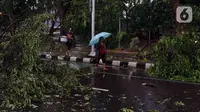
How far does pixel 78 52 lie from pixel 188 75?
9.38 m

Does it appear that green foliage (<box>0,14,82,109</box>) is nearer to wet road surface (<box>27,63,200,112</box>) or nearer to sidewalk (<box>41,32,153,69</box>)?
wet road surface (<box>27,63,200,112</box>)

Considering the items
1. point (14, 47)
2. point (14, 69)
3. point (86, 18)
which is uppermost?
point (86, 18)

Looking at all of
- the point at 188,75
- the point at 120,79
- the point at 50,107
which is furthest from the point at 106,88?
the point at 188,75

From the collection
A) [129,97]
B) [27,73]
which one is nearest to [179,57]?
[129,97]

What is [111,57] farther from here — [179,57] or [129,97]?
[129,97]

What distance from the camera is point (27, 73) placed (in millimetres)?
7371

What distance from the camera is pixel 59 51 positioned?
64.5ft

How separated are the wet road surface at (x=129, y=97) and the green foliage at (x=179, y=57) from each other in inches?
28.7

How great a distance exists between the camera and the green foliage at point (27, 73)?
22.6 feet

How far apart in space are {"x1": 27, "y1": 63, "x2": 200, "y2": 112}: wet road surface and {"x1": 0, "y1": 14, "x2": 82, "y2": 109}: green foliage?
0.47 metres

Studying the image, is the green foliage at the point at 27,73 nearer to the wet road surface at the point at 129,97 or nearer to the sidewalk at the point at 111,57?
the wet road surface at the point at 129,97

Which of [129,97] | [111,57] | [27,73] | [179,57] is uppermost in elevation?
[179,57]

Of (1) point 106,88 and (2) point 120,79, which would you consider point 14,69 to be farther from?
(2) point 120,79

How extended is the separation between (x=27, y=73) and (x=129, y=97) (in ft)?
8.71
